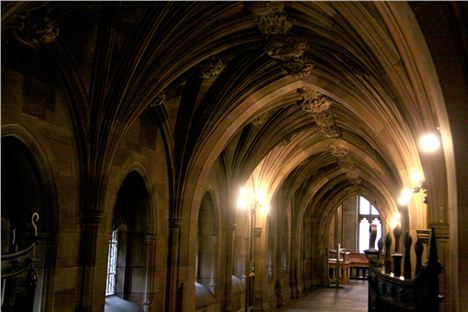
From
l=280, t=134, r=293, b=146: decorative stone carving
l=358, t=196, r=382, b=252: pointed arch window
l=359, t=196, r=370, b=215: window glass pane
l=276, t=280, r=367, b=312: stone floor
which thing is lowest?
l=276, t=280, r=367, b=312: stone floor

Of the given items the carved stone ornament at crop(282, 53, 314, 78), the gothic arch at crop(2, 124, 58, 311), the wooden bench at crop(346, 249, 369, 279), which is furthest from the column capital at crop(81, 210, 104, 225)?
the wooden bench at crop(346, 249, 369, 279)

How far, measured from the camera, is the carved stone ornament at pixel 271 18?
753cm

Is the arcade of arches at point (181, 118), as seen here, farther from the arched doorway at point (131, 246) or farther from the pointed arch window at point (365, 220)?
the pointed arch window at point (365, 220)

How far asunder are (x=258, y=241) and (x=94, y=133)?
28.4 ft

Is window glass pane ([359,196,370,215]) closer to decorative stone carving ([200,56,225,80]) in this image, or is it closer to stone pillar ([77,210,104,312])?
decorative stone carving ([200,56,225,80])

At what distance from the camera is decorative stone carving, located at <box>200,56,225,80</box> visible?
8758mm

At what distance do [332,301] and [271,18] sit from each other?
39.8ft

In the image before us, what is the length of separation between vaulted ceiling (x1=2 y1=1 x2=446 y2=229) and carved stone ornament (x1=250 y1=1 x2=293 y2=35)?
2 centimetres

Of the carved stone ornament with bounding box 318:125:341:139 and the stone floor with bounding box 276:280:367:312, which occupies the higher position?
the carved stone ornament with bounding box 318:125:341:139

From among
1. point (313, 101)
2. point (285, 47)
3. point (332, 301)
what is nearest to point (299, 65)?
point (285, 47)

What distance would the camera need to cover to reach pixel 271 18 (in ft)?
25.8

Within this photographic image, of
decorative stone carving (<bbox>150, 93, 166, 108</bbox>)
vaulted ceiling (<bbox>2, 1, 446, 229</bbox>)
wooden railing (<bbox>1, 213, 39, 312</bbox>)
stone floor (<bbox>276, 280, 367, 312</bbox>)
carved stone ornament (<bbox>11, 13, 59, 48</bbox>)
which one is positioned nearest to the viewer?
wooden railing (<bbox>1, 213, 39, 312</bbox>)

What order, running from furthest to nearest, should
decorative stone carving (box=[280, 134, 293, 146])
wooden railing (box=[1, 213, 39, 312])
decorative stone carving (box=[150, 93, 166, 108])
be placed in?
decorative stone carving (box=[280, 134, 293, 146]), decorative stone carving (box=[150, 93, 166, 108]), wooden railing (box=[1, 213, 39, 312])

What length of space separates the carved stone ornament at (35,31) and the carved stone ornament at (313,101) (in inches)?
230
